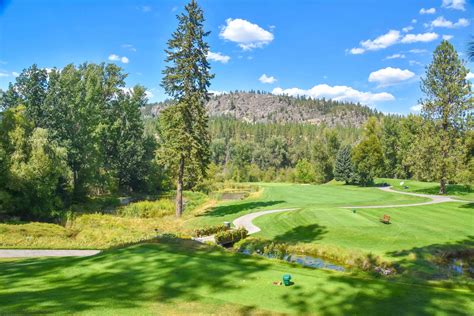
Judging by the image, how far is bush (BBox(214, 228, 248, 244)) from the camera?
20.4 metres

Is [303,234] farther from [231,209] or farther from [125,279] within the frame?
[125,279]

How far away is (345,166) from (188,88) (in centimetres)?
4400

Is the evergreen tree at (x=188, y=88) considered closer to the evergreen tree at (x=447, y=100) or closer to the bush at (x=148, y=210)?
the bush at (x=148, y=210)

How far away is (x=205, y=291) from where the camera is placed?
25.5 feet

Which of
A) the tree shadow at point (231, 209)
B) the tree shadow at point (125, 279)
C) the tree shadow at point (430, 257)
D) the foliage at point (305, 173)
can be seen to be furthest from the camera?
the foliage at point (305, 173)

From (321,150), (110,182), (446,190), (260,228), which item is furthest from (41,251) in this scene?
(321,150)

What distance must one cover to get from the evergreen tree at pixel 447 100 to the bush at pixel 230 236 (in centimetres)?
2517

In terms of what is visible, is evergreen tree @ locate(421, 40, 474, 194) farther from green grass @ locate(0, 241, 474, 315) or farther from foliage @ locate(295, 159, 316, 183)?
foliage @ locate(295, 159, 316, 183)

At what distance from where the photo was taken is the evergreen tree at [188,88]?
28531 mm

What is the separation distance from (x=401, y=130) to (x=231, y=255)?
237ft

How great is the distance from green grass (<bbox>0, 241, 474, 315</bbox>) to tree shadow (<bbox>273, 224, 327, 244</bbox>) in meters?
10.9

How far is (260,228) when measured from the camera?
23922 millimetres

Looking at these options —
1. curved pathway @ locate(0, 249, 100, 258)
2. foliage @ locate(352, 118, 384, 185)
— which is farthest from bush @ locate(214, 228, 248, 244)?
foliage @ locate(352, 118, 384, 185)

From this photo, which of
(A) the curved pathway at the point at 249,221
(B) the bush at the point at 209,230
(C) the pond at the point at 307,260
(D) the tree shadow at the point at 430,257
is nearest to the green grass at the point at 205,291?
(C) the pond at the point at 307,260
